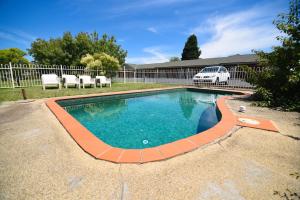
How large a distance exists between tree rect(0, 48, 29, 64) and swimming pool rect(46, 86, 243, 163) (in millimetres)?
51737

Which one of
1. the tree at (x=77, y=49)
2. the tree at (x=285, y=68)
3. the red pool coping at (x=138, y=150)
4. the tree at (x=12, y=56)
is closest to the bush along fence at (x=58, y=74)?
the tree at (x=285, y=68)

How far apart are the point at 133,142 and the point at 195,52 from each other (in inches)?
1599

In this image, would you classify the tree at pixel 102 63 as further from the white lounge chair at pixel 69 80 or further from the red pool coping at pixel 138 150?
the red pool coping at pixel 138 150

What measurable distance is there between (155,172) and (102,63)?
14.5 meters

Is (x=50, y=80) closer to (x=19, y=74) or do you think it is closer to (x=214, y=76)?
(x=19, y=74)

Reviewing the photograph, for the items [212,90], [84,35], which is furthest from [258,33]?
[84,35]

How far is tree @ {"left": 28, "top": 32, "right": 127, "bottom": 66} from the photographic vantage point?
2022 centimetres

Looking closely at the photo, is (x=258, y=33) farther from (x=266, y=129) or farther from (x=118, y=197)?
(x=118, y=197)

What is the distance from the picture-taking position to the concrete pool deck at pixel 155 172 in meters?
1.21

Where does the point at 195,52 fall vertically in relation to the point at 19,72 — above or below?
above

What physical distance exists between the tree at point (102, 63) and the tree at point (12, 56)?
4340cm

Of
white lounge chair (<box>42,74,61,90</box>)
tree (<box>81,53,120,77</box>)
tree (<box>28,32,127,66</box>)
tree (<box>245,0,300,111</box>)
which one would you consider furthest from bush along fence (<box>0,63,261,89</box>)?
tree (<box>28,32,127,66</box>)

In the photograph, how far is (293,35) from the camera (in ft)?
15.1

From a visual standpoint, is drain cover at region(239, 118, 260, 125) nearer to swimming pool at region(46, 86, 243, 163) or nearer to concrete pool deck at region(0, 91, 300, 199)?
swimming pool at region(46, 86, 243, 163)
